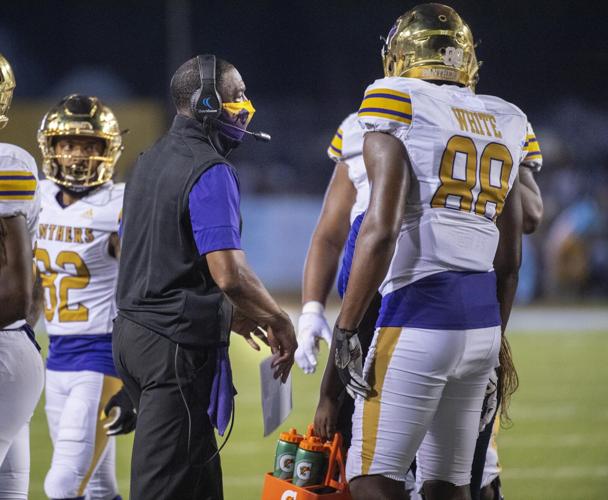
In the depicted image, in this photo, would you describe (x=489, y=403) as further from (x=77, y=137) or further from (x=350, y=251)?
(x=77, y=137)

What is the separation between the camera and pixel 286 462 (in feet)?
9.80

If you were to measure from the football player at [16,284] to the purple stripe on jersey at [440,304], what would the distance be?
3.19 feet

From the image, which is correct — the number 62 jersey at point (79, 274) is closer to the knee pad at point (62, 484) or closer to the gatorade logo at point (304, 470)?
the knee pad at point (62, 484)

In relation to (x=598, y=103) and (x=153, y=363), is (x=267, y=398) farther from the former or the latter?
(x=598, y=103)

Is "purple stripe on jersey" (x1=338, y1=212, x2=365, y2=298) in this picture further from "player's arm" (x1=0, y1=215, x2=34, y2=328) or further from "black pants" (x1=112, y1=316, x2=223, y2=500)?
"player's arm" (x1=0, y1=215, x2=34, y2=328)

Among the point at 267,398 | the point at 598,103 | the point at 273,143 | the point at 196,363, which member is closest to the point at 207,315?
the point at 196,363

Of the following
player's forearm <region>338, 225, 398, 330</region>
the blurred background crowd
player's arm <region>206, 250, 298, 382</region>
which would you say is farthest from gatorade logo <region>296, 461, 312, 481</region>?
the blurred background crowd

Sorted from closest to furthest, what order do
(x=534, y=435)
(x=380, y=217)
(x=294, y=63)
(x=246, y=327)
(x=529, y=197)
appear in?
(x=380, y=217) → (x=246, y=327) → (x=529, y=197) → (x=534, y=435) → (x=294, y=63)

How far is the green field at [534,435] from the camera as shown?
194 inches

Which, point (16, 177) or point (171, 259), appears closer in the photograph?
point (16, 177)

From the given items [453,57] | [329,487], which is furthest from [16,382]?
[453,57]

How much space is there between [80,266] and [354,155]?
121 cm

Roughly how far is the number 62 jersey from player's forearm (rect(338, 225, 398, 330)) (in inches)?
64.1

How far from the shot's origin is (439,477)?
276 centimetres
